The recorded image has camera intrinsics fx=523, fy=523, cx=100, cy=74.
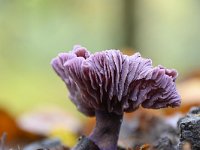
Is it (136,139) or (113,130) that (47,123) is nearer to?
(136,139)

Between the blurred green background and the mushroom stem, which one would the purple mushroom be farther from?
the blurred green background

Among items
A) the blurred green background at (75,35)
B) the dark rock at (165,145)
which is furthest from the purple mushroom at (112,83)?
the blurred green background at (75,35)

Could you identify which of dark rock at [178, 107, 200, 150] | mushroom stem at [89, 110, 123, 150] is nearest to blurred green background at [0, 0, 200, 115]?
mushroom stem at [89, 110, 123, 150]

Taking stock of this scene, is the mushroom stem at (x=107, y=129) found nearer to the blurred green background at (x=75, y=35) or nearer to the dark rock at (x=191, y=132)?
the dark rock at (x=191, y=132)

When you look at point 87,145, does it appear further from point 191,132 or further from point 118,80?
point 191,132

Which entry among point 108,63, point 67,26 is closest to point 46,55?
point 67,26

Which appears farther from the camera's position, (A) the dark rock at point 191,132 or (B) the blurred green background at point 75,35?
(B) the blurred green background at point 75,35

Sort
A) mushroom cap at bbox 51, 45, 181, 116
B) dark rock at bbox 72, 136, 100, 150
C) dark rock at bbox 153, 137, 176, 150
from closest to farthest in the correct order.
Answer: mushroom cap at bbox 51, 45, 181, 116 → dark rock at bbox 72, 136, 100, 150 → dark rock at bbox 153, 137, 176, 150

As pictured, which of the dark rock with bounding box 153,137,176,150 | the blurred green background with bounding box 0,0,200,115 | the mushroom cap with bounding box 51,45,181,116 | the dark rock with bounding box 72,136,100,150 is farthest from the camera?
the blurred green background with bounding box 0,0,200,115
